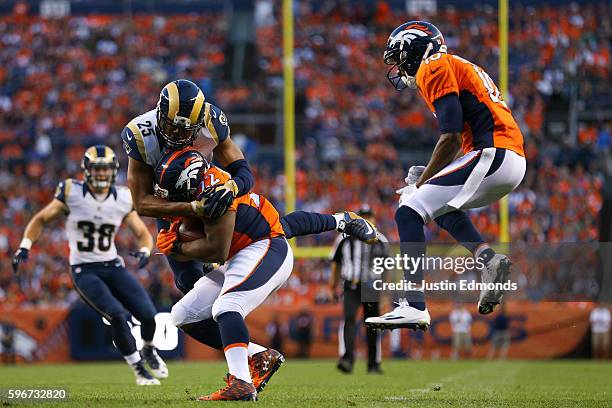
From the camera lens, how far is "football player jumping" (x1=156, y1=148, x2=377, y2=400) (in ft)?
17.2

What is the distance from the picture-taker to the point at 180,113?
17.4 ft

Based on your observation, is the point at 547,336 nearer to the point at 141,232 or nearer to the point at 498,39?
the point at 498,39

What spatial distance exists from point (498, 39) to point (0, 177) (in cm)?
996

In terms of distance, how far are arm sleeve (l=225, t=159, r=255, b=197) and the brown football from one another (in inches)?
12.0

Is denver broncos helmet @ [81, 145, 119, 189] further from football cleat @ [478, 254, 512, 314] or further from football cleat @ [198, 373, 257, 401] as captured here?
football cleat @ [478, 254, 512, 314]

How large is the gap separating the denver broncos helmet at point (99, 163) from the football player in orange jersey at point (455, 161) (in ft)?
11.2

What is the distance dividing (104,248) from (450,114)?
396cm

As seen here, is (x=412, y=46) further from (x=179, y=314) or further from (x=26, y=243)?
(x=26, y=243)

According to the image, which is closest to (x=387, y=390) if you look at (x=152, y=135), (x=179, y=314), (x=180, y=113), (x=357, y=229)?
(x=357, y=229)

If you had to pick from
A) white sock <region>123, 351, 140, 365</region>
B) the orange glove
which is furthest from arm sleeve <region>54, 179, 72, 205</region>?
the orange glove

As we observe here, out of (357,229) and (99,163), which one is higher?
(99,163)

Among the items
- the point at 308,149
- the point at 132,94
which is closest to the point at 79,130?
the point at 132,94

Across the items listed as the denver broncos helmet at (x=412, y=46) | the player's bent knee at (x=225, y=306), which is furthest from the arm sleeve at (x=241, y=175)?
the denver broncos helmet at (x=412, y=46)

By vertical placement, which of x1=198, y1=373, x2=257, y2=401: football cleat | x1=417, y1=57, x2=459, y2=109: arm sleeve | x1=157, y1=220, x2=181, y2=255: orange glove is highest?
x1=417, y1=57, x2=459, y2=109: arm sleeve
